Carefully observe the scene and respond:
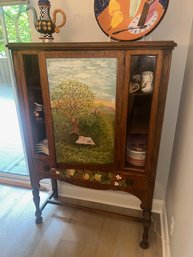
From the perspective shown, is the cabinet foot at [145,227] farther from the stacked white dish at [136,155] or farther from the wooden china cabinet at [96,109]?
the stacked white dish at [136,155]

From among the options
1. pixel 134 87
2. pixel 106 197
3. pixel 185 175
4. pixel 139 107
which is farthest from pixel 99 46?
pixel 106 197

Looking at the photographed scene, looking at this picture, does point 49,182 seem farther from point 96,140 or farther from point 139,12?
point 139,12

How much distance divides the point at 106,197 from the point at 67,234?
518mm

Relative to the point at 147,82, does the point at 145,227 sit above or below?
below

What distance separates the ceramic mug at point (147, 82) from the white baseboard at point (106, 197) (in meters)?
1.14

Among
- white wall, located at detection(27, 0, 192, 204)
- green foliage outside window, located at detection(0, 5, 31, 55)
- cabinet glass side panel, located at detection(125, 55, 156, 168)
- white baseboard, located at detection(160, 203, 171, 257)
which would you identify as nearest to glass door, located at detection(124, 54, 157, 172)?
cabinet glass side panel, located at detection(125, 55, 156, 168)

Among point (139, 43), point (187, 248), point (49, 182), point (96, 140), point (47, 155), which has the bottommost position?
point (49, 182)

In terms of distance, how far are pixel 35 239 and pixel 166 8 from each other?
1.99m

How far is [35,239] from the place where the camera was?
5.52 ft

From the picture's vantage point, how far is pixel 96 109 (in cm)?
131

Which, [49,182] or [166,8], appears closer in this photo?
[166,8]

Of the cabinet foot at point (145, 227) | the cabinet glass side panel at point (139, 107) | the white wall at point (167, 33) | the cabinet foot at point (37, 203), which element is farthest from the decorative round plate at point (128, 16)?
the cabinet foot at point (37, 203)

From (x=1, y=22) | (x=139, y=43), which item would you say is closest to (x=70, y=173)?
(x=139, y=43)

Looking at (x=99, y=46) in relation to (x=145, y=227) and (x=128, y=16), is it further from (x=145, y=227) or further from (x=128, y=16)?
(x=145, y=227)
